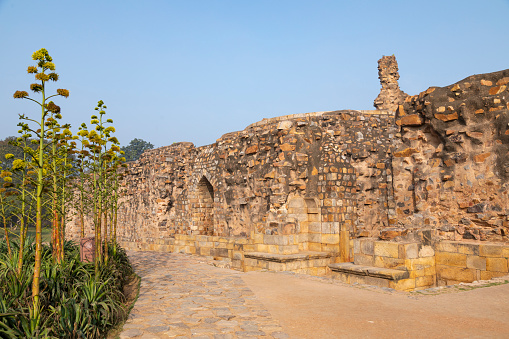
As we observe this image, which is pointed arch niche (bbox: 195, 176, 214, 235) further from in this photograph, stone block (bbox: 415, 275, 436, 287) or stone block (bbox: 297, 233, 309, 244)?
stone block (bbox: 415, 275, 436, 287)

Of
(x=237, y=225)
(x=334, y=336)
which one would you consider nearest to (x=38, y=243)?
(x=334, y=336)

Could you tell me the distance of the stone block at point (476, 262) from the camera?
6.22m

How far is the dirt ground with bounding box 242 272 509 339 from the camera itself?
395cm

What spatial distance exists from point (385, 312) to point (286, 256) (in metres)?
4.28

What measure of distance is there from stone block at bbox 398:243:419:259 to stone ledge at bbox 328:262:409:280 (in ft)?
0.91

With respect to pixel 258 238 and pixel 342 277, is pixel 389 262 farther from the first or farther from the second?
pixel 258 238

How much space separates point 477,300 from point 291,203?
17.5ft

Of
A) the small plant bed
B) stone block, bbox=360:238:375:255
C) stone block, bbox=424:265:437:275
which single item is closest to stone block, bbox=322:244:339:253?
stone block, bbox=360:238:375:255

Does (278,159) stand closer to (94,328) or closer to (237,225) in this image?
(237,225)

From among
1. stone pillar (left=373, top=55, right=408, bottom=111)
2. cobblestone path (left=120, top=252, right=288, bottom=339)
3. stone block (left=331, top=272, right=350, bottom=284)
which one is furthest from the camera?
stone pillar (left=373, top=55, right=408, bottom=111)

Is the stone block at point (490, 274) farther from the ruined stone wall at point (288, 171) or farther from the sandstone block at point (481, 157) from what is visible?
the ruined stone wall at point (288, 171)

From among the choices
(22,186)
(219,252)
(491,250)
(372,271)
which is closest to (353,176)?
(372,271)

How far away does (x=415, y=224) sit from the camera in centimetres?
768

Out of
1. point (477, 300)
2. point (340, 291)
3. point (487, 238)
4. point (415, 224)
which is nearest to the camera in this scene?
point (477, 300)
